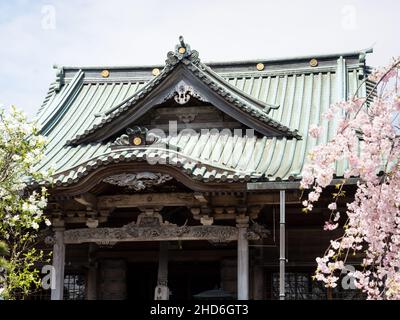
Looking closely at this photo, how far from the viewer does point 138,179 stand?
46.4 feet

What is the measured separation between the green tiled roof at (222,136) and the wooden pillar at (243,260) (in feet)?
3.32

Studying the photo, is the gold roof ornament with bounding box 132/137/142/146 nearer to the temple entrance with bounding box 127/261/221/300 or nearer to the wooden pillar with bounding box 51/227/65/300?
the wooden pillar with bounding box 51/227/65/300

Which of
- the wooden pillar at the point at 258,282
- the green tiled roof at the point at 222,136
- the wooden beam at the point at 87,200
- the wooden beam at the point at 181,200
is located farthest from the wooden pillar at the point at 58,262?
the wooden pillar at the point at 258,282

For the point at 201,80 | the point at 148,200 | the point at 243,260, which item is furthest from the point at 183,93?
the point at 243,260

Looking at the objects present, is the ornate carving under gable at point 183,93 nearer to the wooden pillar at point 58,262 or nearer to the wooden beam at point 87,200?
the wooden beam at point 87,200

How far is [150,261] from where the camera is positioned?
16859 mm

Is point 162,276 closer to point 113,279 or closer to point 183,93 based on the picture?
point 113,279

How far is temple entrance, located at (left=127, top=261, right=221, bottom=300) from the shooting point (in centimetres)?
1688

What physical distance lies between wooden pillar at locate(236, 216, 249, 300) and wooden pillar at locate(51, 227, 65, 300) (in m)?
3.37

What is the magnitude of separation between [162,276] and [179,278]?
7.10 feet

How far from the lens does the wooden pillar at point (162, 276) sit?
1479 cm

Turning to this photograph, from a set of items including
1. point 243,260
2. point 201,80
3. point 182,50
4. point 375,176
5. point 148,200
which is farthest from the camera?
point 182,50
